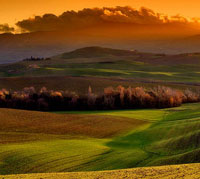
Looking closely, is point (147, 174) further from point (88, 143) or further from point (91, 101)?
point (91, 101)

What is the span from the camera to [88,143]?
1080 inches

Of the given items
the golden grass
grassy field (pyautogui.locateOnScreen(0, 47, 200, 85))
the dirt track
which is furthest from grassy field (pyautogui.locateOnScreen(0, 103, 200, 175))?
grassy field (pyautogui.locateOnScreen(0, 47, 200, 85))

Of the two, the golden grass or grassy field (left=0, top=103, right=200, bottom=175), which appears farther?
the golden grass

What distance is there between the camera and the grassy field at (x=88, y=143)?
21.0 metres

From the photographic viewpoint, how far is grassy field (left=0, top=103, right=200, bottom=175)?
21.0m

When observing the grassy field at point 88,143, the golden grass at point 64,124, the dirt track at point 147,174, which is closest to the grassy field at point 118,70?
the golden grass at point 64,124

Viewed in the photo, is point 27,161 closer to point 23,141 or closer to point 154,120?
point 23,141

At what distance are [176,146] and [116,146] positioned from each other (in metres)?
5.00

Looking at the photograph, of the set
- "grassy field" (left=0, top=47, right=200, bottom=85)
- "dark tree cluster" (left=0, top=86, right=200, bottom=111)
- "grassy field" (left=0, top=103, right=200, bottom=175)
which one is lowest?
"grassy field" (left=0, top=103, right=200, bottom=175)

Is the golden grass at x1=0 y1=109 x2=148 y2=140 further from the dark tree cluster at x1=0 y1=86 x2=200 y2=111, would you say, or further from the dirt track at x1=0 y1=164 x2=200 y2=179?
the dirt track at x1=0 y1=164 x2=200 y2=179

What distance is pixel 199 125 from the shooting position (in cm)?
2808

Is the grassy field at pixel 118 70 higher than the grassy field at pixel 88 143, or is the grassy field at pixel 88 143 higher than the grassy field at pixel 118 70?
the grassy field at pixel 118 70

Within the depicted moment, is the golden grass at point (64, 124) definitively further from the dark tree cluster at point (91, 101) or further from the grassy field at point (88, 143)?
the dark tree cluster at point (91, 101)

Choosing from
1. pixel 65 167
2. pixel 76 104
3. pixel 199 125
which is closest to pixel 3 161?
pixel 65 167
